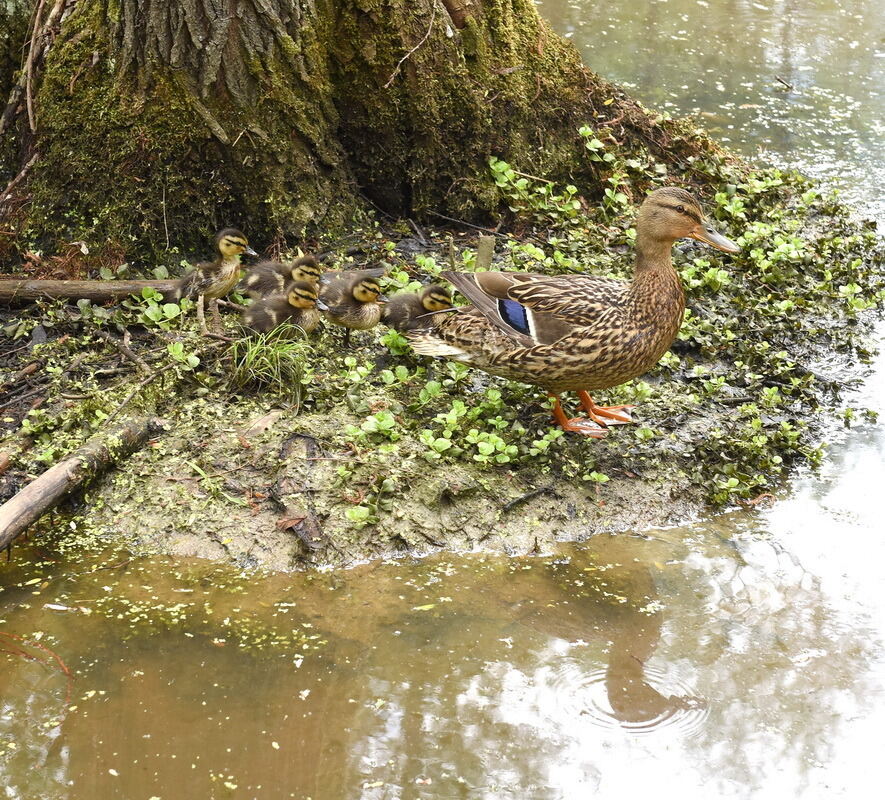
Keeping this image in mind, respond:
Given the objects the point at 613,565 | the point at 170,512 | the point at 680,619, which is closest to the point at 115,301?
the point at 170,512

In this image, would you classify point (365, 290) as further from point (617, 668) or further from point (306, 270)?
point (617, 668)

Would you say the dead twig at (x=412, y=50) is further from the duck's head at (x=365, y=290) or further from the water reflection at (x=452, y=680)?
the water reflection at (x=452, y=680)

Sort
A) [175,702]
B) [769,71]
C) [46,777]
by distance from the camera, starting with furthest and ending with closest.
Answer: [769,71] → [175,702] → [46,777]

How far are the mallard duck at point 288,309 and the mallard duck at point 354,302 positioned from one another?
0.07 meters

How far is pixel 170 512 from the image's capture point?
416cm

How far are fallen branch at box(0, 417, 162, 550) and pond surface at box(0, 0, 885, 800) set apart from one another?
0.21 m

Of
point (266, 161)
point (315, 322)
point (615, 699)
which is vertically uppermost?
point (266, 161)

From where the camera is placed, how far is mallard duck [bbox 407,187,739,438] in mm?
4469

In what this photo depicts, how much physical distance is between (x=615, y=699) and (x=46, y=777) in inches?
69.7

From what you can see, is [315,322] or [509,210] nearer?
[315,322]

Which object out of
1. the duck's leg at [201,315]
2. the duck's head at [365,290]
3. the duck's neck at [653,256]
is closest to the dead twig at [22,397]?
the duck's leg at [201,315]

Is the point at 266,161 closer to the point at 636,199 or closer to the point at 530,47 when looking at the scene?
the point at 530,47

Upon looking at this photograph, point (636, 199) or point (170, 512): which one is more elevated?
point (636, 199)

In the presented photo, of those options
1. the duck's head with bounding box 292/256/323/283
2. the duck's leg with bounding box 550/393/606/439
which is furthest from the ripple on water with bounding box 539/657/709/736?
the duck's head with bounding box 292/256/323/283
